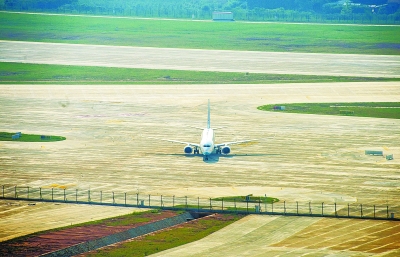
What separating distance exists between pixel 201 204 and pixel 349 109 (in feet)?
252

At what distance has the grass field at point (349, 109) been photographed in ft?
536

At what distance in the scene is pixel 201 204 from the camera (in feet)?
324

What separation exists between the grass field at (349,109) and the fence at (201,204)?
2647 inches

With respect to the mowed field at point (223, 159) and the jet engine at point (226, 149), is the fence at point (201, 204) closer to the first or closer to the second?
the mowed field at point (223, 159)

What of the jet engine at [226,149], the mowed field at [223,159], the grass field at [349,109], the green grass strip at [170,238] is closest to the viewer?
the green grass strip at [170,238]

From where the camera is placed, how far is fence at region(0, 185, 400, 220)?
94812 mm

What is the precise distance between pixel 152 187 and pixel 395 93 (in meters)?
95.2

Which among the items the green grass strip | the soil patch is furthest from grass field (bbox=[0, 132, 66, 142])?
the green grass strip

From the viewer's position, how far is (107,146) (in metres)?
134

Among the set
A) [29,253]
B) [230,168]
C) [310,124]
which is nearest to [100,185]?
[230,168]

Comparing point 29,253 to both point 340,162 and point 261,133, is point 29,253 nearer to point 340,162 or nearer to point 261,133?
point 340,162

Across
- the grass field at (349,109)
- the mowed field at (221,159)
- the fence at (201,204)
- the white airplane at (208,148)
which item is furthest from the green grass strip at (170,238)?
the grass field at (349,109)

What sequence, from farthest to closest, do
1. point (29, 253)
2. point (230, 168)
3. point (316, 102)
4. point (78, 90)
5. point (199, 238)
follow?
point (78, 90)
point (316, 102)
point (230, 168)
point (199, 238)
point (29, 253)

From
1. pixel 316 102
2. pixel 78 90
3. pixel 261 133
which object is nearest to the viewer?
pixel 261 133
